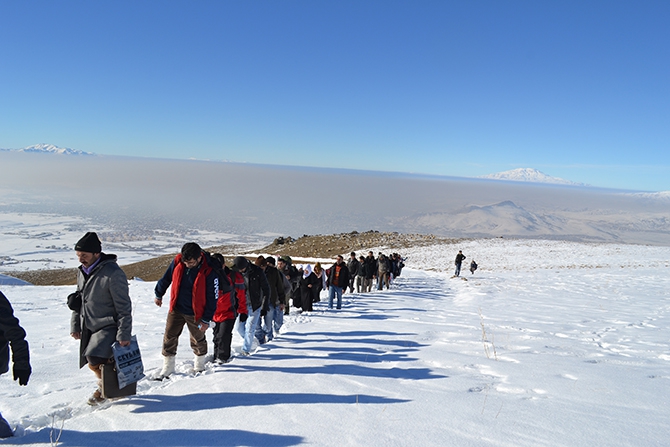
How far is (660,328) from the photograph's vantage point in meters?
8.77

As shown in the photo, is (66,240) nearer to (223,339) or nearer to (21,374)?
(223,339)

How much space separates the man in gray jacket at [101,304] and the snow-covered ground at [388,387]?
0.60 m

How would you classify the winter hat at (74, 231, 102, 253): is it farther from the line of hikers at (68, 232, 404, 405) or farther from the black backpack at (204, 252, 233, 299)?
the black backpack at (204, 252, 233, 299)

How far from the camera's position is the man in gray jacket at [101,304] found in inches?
157

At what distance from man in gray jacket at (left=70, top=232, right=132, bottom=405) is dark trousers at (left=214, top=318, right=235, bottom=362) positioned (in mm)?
1845

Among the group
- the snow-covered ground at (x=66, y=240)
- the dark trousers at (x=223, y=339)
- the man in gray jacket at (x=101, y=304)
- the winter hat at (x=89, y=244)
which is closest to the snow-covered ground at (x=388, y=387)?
the dark trousers at (x=223, y=339)

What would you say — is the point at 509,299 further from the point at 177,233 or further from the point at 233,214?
the point at 233,214

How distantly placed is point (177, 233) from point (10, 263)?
61670mm

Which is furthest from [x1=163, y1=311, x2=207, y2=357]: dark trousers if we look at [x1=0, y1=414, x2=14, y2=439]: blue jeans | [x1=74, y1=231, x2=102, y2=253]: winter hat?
[x1=0, y1=414, x2=14, y2=439]: blue jeans

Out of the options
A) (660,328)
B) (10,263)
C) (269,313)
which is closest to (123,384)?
(269,313)

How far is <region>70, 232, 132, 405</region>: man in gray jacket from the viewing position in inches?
157

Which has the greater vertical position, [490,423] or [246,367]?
[490,423]

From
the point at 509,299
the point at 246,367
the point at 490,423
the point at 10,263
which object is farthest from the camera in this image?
the point at 10,263

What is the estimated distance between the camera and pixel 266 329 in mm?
7621
